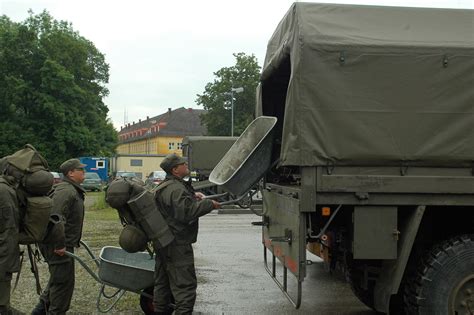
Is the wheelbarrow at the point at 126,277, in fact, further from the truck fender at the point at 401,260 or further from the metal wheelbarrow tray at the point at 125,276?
the truck fender at the point at 401,260

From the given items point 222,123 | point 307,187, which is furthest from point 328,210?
point 222,123

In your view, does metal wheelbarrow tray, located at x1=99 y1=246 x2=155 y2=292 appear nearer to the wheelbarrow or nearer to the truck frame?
the wheelbarrow

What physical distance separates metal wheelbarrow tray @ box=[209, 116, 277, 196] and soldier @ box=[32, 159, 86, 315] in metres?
1.49

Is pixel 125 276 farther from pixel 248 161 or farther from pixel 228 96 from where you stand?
pixel 228 96

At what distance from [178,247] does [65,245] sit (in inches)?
47.3

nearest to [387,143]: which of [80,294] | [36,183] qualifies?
[36,183]

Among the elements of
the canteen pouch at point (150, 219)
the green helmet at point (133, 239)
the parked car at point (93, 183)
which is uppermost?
the canteen pouch at point (150, 219)

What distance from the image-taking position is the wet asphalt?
650 cm

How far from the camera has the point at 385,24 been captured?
482 centimetres

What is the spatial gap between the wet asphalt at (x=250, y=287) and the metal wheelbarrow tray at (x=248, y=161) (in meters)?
1.75

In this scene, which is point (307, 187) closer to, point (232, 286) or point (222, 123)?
point (232, 286)

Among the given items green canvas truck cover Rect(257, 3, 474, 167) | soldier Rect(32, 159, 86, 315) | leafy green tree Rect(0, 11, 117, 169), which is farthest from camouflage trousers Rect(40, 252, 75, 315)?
leafy green tree Rect(0, 11, 117, 169)

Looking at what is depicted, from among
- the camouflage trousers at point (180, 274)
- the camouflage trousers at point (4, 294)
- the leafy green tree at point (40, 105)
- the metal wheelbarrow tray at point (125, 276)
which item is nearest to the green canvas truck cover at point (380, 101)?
the camouflage trousers at point (180, 274)

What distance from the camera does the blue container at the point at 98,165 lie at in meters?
43.6
